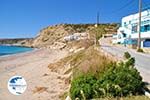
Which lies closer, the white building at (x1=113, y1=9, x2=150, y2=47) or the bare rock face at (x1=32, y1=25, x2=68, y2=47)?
the white building at (x1=113, y1=9, x2=150, y2=47)

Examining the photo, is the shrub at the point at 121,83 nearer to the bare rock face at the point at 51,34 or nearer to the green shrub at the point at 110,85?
the green shrub at the point at 110,85

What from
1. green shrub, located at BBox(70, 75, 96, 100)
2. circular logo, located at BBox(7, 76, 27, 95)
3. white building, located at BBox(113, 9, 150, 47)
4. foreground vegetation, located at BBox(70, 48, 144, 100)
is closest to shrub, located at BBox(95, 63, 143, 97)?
foreground vegetation, located at BBox(70, 48, 144, 100)

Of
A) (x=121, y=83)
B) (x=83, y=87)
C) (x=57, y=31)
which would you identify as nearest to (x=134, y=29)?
(x=121, y=83)

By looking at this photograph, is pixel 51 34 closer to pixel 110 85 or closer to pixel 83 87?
pixel 83 87

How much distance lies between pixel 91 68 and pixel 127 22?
2166 inches

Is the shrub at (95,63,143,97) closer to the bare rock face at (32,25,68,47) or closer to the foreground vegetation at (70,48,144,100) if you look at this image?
the foreground vegetation at (70,48,144,100)

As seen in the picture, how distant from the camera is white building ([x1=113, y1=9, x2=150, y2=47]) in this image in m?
50.4

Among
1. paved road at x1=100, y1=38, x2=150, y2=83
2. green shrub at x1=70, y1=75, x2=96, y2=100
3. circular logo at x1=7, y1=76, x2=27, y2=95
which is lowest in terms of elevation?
paved road at x1=100, y1=38, x2=150, y2=83

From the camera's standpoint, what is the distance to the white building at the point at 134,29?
50.4 metres

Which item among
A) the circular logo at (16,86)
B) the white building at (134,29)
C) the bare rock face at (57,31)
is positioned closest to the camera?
the circular logo at (16,86)

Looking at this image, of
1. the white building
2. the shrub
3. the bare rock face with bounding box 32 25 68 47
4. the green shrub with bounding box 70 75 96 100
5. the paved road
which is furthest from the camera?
the bare rock face with bounding box 32 25 68 47

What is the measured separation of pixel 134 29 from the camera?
60.3m

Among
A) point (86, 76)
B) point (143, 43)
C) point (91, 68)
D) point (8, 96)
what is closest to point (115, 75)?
point (86, 76)

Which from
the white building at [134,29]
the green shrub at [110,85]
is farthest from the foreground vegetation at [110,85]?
the white building at [134,29]
